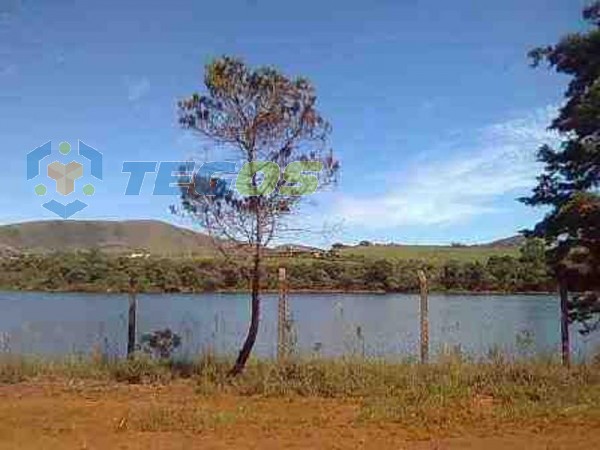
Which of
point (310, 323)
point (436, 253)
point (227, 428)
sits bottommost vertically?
point (227, 428)

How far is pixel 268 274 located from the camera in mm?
11938

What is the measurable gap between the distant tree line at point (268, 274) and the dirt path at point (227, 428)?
9.32ft

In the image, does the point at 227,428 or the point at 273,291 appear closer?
the point at 227,428

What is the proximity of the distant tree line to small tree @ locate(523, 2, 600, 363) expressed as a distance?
1.18 metres

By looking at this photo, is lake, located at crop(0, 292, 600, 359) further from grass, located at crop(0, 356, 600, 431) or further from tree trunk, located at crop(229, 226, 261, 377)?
tree trunk, located at crop(229, 226, 261, 377)

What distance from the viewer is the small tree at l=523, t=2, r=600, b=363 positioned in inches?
484

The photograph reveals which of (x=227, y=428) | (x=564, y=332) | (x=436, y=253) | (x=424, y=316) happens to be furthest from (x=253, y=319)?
(x=436, y=253)

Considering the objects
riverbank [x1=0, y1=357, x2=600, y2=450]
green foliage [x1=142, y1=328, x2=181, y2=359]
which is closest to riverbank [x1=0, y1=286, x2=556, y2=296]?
green foliage [x1=142, y1=328, x2=181, y2=359]

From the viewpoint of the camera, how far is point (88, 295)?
24281 millimetres

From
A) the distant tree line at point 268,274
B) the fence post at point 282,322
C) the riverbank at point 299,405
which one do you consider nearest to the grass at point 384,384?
the riverbank at point 299,405

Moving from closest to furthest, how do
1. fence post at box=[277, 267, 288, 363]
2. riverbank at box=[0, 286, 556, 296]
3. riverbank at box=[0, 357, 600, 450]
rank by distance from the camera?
riverbank at box=[0, 357, 600, 450] < fence post at box=[277, 267, 288, 363] < riverbank at box=[0, 286, 556, 296]

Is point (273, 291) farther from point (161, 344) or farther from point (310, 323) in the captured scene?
point (310, 323)

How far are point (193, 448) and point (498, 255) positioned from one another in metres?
20.2

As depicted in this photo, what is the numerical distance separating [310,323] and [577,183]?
667cm
